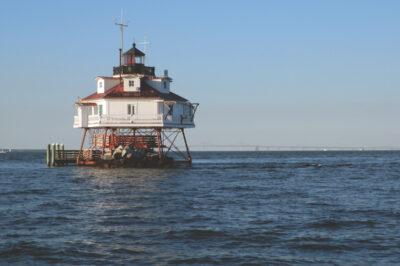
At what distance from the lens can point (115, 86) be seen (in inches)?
2421

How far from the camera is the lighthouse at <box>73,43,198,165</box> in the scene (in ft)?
186

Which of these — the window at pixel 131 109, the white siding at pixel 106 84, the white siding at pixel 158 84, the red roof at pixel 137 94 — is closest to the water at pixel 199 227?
the window at pixel 131 109

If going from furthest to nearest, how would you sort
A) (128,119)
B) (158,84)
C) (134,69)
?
(158,84)
(134,69)
(128,119)

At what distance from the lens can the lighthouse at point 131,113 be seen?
56.7 meters

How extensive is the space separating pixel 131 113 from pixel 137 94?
A: 2.29 metres

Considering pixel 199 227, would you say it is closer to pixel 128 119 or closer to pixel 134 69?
pixel 128 119

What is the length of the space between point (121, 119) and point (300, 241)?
4129 centimetres

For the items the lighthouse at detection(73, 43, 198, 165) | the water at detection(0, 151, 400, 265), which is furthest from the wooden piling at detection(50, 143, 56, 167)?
the water at detection(0, 151, 400, 265)

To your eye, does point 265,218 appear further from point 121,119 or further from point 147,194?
point 121,119

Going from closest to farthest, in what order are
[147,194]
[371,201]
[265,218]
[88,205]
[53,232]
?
[53,232]
[265,218]
[88,205]
[371,201]
[147,194]

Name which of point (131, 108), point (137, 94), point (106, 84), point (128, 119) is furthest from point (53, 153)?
point (137, 94)

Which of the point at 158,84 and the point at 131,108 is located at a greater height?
the point at 158,84

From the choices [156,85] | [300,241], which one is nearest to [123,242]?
[300,241]

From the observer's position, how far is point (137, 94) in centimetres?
5762
